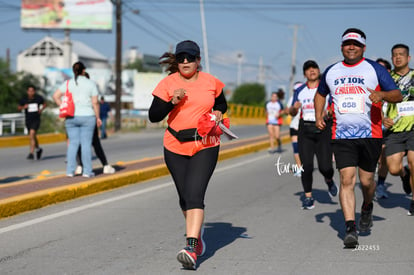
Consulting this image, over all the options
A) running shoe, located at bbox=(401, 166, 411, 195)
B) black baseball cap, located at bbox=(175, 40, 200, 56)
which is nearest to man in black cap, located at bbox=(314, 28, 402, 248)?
black baseball cap, located at bbox=(175, 40, 200, 56)

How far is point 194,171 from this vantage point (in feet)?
17.9

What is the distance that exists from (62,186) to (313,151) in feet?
11.0

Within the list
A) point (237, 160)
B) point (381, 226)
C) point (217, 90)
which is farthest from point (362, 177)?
point (237, 160)

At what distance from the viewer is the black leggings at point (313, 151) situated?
8.71 meters

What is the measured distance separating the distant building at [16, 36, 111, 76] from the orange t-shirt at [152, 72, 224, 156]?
98618mm

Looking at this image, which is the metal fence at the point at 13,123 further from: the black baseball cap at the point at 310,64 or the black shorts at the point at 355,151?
the black shorts at the point at 355,151

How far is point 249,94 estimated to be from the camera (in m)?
115

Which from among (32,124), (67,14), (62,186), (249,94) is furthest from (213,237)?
(249,94)

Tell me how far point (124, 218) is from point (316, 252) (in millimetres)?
2585

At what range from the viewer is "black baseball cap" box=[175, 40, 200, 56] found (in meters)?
5.36

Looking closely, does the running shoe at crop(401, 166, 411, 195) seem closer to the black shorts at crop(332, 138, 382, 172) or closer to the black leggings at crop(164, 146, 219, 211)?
the black shorts at crop(332, 138, 382, 172)

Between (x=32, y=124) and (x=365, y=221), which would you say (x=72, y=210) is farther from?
(x=32, y=124)

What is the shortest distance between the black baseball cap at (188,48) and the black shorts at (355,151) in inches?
69.5

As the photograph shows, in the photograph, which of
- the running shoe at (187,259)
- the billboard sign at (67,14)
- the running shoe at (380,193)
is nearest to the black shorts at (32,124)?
the running shoe at (380,193)
